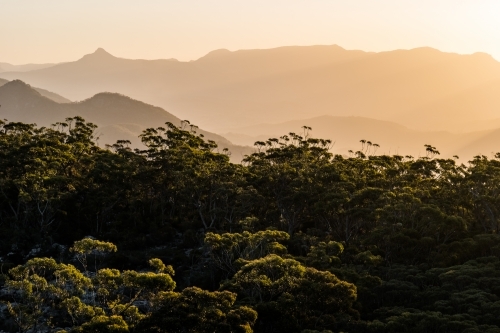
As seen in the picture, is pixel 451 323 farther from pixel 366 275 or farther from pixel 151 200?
pixel 151 200

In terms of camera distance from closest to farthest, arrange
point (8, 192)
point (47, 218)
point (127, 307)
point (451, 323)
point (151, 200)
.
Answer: point (127, 307)
point (451, 323)
point (47, 218)
point (8, 192)
point (151, 200)

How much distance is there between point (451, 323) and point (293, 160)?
33.4m

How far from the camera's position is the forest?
1174 inches

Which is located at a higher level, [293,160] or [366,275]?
[293,160]

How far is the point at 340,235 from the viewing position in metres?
53.1

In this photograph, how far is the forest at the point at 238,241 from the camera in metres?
29.8

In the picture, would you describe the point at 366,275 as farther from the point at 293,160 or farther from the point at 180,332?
the point at 293,160

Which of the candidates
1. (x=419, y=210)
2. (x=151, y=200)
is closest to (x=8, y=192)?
(x=151, y=200)

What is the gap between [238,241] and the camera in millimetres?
39938

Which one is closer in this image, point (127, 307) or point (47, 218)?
point (127, 307)

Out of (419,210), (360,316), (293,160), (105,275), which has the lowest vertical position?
(360,316)

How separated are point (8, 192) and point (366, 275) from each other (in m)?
36.1

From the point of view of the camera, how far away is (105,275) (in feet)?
A: 95.1

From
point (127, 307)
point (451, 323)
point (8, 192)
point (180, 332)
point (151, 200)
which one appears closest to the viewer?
point (180, 332)
